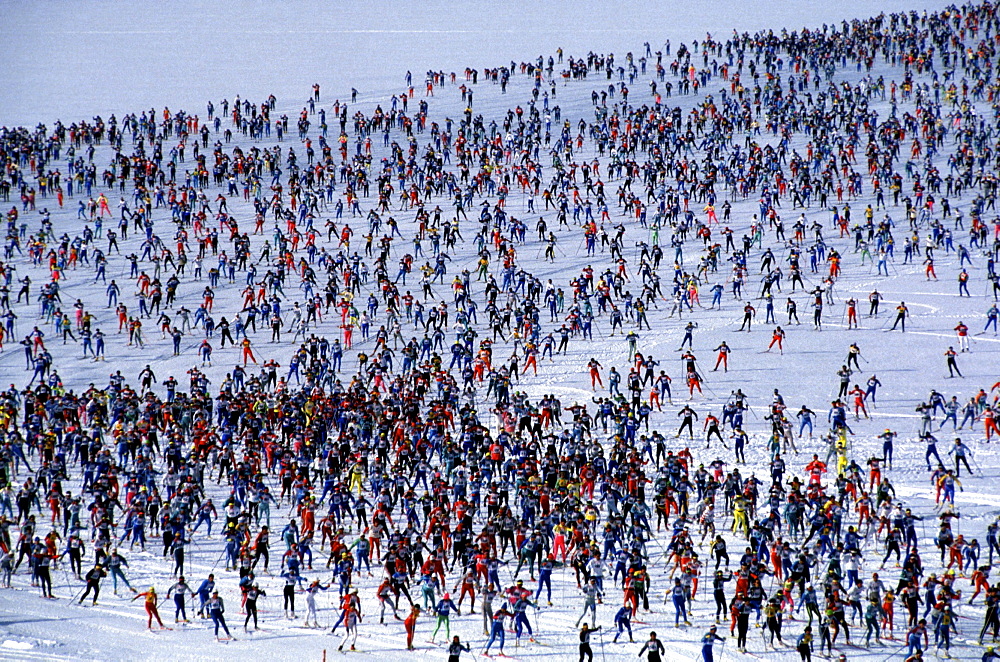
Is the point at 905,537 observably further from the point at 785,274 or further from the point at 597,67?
the point at 597,67

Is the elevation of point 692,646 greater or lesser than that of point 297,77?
lesser

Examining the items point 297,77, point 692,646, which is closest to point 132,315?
point 692,646

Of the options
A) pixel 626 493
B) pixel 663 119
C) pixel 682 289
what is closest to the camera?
pixel 626 493

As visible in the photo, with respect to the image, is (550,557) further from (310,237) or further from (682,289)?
(310,237)

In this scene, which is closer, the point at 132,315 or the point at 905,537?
the point at 905,537

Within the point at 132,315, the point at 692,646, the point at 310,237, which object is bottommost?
the point at 692,646

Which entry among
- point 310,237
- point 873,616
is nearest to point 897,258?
point 310,237

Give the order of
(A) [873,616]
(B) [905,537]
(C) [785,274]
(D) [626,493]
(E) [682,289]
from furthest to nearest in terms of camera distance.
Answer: (C) [785,274] → (E) [682,289] → (D) [626,493] → (B) [905,537] → (A) [873,616]
